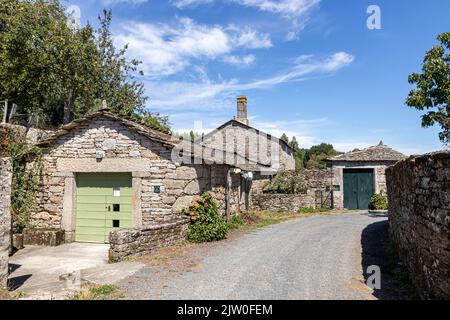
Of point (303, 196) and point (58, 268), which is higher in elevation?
point (303, 196)

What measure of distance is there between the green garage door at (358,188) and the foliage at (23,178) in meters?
17.1

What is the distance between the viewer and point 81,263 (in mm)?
8875

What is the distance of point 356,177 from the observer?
21844 mm

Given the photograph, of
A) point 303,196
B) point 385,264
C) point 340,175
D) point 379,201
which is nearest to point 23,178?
point 385,264

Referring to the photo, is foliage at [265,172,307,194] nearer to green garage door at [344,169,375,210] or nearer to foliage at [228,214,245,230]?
green garage door at [344,169,375,210]

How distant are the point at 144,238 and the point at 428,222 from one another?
661cm

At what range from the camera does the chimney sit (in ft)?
86.9

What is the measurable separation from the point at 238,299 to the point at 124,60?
81.3 ft

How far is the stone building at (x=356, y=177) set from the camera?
21516 mm

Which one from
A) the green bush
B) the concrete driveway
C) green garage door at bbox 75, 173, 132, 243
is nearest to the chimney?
the green bush

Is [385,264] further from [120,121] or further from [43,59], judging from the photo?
[43,59]

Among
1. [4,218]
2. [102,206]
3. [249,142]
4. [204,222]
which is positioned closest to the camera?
[4,218]

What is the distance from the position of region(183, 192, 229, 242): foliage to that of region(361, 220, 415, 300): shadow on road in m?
4.35

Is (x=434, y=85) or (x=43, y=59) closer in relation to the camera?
(x=434, y=85)
